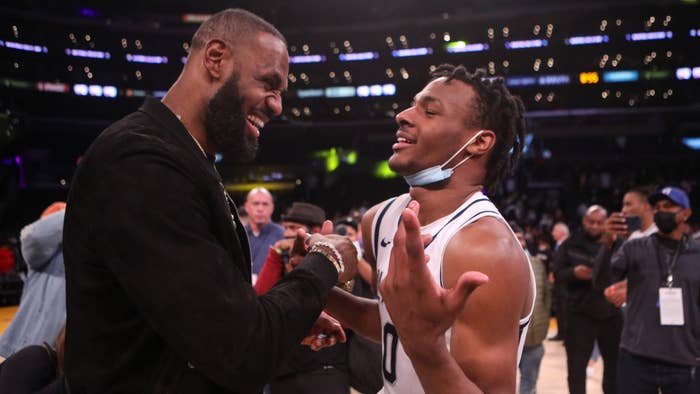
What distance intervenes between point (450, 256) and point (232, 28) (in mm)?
939

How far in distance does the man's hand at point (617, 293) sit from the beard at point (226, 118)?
11.7ft

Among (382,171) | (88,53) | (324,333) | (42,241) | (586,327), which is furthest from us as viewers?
(88,53)

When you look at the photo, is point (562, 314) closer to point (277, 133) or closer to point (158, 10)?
point (277, 133)

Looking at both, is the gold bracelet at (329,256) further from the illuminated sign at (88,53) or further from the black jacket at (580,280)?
the illuminated sign at (88,53)

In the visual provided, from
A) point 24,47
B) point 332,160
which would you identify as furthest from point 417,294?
point 24,47

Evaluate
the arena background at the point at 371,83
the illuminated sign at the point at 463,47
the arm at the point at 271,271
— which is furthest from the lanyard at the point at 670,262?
the illuminated sign at the point at 463,47

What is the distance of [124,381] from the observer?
1339mm

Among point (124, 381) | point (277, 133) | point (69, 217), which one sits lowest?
point (124, 381)

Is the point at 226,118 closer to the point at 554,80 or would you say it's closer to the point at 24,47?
the point at 554,80

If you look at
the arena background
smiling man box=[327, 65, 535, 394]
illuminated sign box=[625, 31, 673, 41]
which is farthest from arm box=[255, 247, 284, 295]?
illuminated sign box=[625, 31, 673, 41]

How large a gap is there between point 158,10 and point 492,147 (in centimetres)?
2982

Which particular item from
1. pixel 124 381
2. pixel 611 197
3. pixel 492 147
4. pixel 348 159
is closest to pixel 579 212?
pixel 611 197

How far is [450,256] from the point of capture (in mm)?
1855

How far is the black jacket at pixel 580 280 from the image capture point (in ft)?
16.6
